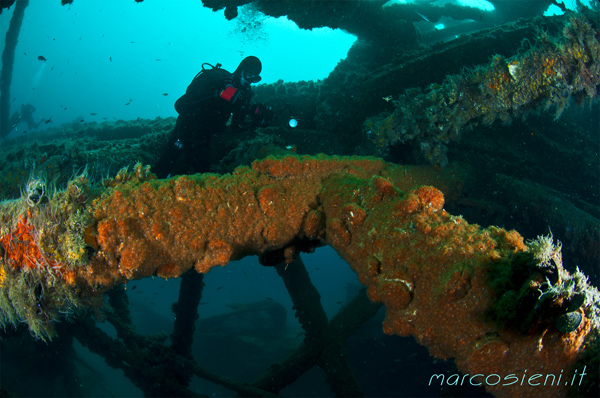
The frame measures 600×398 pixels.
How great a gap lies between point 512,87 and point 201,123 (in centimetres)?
520

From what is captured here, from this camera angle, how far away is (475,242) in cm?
192

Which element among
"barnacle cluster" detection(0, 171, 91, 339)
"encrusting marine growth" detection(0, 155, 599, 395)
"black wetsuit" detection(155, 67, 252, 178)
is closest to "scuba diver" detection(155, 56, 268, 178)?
"black wetsuit" detection(155, 67, 252, 178)

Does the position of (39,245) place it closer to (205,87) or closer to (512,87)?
(205,87)

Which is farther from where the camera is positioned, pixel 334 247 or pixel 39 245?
pixel 334 247

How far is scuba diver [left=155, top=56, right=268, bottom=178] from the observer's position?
531 cm

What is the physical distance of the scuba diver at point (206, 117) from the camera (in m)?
5.31

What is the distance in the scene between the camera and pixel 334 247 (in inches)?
103

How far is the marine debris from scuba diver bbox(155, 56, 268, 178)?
2.74 meters

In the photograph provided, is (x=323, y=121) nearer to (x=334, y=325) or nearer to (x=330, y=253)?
(x=334, y=325)
